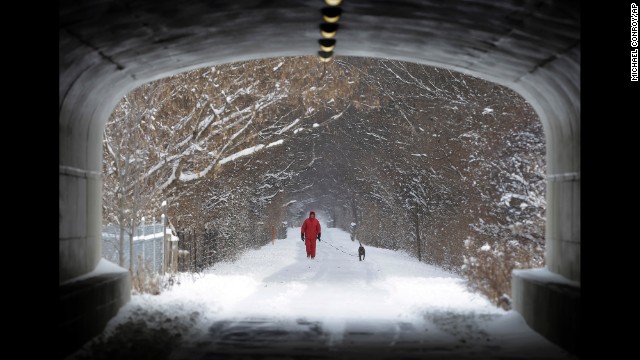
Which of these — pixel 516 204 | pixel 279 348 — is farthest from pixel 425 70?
pixel 279 348

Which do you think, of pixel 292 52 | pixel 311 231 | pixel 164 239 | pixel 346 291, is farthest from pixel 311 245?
pixel 292 52

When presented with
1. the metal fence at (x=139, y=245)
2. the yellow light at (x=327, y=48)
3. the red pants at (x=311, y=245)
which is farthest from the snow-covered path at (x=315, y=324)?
the red pants at (x=311, y=245)

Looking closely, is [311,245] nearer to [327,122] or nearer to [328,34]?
[327,122]

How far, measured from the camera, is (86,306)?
11477mm

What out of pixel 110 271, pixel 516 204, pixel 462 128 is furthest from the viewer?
pixel 462 128

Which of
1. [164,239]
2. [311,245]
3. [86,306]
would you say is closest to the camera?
[86,306]

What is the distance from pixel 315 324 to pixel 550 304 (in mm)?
4056

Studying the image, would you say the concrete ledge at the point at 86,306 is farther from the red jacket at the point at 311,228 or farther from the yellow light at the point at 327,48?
the red jacket at the point at 311,228

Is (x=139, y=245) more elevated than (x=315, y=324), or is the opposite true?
(x=139, y=245)

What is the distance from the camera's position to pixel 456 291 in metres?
19.8

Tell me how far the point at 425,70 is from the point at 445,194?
4.79m

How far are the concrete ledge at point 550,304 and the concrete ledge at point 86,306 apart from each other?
18.6 feet

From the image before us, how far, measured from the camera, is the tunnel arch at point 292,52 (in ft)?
35.7

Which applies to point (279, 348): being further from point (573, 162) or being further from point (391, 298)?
point (391, 298)
